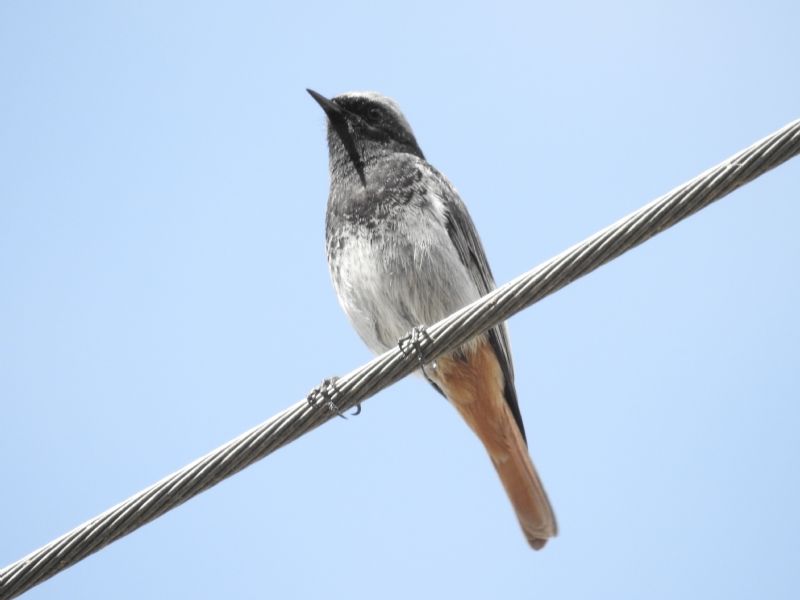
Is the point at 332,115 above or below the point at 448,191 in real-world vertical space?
above

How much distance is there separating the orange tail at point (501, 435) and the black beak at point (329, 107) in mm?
2434

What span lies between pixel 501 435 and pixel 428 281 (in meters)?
1.24

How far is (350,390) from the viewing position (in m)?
4.44

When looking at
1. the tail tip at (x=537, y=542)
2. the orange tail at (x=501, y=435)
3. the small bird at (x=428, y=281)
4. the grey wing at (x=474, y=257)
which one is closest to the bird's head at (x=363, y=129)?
the small bird at (x=428, y=281)

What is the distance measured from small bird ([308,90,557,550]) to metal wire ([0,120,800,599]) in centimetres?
206

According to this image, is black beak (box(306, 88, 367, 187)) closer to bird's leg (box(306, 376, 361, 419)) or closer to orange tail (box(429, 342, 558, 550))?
orange tail (box(429, 342, 558, 550))

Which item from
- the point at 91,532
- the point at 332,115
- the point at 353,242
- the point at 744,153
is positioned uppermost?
the point at 332,115

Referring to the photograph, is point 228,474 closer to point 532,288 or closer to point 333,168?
point 532,288

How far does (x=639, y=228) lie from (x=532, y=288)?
50 cm

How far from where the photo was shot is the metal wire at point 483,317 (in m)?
3.79

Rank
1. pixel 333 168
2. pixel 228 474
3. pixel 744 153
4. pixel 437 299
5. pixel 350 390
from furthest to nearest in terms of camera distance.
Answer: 1. pixel 333 168
2. pixel 437 299
3. pixel 350 390
4. pixel 228 474
5. pixel 744 153

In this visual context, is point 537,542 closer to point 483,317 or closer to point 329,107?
point 483,317

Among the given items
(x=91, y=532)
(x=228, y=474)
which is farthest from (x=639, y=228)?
(x=91, y=532)

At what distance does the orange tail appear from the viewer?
646cm
